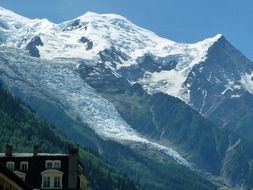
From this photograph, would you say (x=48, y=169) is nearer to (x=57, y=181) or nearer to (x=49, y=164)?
(x=49, y=164)

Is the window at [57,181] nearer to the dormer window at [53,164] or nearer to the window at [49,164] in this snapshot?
the dormer window at [53,164]

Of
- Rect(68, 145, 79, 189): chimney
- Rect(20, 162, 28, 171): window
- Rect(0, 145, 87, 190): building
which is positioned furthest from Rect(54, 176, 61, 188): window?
Rect(20, 162, 28, 171): window

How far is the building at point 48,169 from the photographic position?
128 m

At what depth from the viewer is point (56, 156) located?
13025 centimetres

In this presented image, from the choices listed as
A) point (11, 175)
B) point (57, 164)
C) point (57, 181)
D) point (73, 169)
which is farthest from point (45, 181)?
point (11, 175)

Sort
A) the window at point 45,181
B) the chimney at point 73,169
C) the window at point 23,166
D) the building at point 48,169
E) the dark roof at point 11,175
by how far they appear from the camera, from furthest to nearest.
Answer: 1. the chimney at point 73,169
2. the window at point 45,181
3. the window at point 23,166
4. the building at point 48,169
5. the dark roof at point 11,175

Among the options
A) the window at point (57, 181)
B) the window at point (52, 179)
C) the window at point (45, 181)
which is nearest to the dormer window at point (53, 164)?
the window at point (52, 179)

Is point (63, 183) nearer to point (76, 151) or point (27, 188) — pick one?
point (76, 151)

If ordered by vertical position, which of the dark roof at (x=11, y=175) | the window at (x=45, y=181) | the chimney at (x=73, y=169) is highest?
the chimney at (x=73, y=169)

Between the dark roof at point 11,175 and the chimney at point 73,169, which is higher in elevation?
the chimney at point 73,169

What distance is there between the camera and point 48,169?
417 ft

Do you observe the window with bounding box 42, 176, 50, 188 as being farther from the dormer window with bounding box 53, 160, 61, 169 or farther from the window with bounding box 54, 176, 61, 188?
the dormer window with bounding box 53, 160, 61, 169

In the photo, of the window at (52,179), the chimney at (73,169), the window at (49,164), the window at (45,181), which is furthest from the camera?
the chimney at (73,169)

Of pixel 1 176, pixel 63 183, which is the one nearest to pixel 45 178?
pixel 63 183
